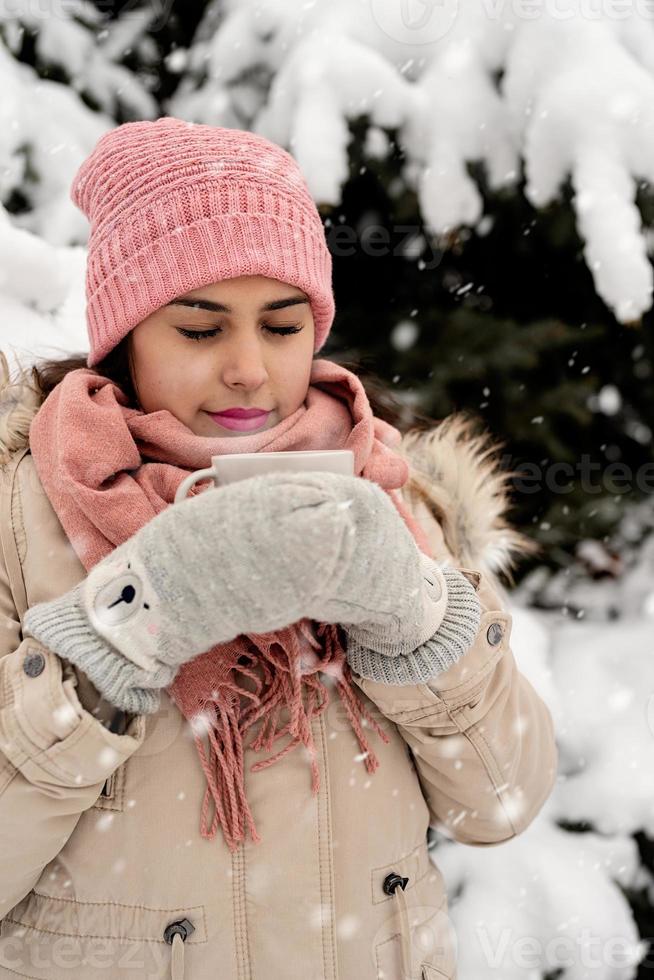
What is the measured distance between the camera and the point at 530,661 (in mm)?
2402

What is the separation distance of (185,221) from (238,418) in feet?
1.16

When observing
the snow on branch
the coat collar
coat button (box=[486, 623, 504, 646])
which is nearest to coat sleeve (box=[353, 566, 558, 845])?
coat button (box=[486, 623, 504, 646])

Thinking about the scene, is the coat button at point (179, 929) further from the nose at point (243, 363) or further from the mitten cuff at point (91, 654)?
the nose at point (243, 363)

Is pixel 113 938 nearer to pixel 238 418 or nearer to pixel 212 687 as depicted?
pixel 212 687

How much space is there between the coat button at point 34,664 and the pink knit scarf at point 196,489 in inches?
8.2

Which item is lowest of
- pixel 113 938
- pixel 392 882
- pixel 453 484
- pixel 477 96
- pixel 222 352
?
pixel 113 938

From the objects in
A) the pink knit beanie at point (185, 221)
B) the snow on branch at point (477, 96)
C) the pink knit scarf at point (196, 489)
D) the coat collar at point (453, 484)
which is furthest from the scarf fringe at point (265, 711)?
the snow on branch at point (477, 96)

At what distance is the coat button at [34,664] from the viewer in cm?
118

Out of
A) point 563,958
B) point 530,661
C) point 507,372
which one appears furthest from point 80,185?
point 563,958

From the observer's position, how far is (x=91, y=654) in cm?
113

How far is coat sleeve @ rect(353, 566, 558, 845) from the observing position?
134 centimetres

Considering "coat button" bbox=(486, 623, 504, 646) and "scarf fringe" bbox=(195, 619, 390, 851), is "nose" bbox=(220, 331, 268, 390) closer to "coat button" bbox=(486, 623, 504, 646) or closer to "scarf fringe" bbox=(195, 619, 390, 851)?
"scarf fringe" bbox=(195, 619, 390, 851)

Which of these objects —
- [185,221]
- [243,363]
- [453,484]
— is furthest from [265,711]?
[185,221]

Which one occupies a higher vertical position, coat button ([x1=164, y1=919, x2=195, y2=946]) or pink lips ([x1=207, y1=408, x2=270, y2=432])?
pink lips ([x1=207, y1=408, x2=270, y2=432])
